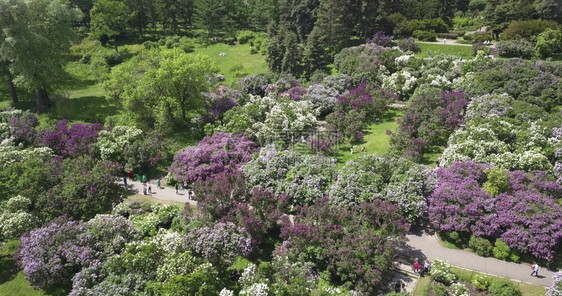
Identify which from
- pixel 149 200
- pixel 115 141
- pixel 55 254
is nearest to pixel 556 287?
pixel 149 200

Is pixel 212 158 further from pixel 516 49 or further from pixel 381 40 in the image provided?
pixel 516 49

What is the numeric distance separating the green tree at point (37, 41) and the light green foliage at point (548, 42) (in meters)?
61.6

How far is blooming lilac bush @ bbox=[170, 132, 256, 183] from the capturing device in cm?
3450

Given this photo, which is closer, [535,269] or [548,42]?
[535,269]

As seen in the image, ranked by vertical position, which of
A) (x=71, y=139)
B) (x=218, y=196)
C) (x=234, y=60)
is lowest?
(x=218, y=196)

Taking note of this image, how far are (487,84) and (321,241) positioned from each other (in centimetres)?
3034

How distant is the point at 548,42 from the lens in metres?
50.8

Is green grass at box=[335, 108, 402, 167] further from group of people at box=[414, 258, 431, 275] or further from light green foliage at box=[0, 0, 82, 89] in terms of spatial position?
light green foliage at box=[0, 0, 82, 89]

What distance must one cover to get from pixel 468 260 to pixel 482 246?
1.29 m

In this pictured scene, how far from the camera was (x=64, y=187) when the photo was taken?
31.8m

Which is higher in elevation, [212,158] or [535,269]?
[212,158]

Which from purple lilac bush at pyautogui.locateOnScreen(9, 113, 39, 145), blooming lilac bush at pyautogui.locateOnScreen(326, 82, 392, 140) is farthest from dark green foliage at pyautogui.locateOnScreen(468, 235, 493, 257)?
purple lilac bush at pyautogui.locateOnScreen(9, 113, 39, 145)

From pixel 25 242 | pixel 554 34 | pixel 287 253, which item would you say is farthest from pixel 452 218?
pixel 554 34

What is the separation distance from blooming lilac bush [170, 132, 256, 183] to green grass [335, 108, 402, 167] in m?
8.98
